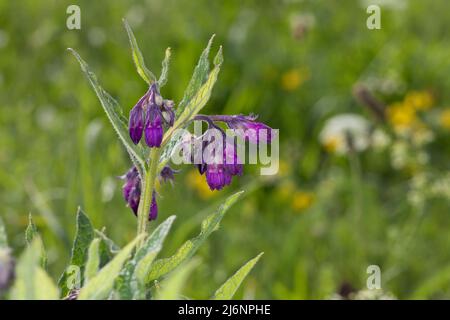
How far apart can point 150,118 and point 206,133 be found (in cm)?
10

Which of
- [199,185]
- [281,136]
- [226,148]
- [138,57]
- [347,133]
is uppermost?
[281,136]

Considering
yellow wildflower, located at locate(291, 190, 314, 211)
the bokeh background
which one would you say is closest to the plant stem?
the bokeh background

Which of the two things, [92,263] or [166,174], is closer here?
[92,263]

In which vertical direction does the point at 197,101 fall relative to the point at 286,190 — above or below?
below

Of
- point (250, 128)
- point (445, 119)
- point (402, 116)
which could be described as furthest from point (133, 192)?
point (445, 119)

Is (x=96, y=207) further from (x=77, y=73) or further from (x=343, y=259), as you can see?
(x=77, y=73)

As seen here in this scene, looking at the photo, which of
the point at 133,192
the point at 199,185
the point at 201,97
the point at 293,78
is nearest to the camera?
the point at 201,97

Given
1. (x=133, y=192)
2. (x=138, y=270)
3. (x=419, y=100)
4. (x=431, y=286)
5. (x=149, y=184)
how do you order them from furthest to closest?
(x=419, y=100) < (x=431, y=286) < (x=133, y=192) < (x=149, y=184) < (x=138, y=270)

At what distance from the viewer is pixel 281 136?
15.6 feet

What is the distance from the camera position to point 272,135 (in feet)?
4.75

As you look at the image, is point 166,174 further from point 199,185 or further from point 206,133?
point 199,185

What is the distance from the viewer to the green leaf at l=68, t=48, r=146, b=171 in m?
1.37

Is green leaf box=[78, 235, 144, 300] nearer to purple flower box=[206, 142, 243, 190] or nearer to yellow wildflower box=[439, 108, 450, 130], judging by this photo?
purple flower box=[206, 142, 243, 190]

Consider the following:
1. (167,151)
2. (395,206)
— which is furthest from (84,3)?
(167,151)
